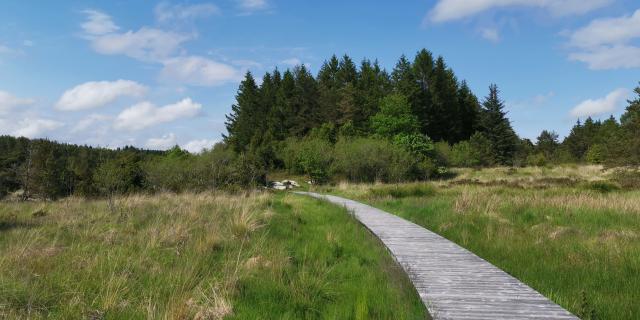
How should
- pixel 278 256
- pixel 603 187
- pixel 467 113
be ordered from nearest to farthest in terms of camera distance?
pixel 278 256 < pixel 603 187 < pixel 467 113

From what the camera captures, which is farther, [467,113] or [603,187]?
[467,113]

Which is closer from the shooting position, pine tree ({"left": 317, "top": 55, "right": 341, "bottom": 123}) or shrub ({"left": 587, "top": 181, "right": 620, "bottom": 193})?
shrub ({"left": 587, "top": 181, "right": 620, "bottom": 193})

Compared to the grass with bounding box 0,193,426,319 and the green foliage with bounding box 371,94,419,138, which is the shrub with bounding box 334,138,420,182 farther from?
the grass with bounding box 0,193,426,319

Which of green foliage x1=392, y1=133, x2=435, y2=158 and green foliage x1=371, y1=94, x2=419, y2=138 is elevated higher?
green foliage x1=371, y1=94, x2=419, y2=138

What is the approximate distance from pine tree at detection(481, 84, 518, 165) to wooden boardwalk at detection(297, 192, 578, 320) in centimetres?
5794

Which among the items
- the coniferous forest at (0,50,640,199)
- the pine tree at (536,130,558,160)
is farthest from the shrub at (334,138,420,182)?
the pine tree at (536,130,558,160)

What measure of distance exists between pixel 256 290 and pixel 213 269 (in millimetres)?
1090

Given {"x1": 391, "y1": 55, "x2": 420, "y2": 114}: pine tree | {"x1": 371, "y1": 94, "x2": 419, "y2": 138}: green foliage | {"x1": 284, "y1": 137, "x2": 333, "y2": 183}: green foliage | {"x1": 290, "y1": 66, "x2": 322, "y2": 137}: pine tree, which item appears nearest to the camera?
{"x1": 284, "y1": 137, "x2": 333, "y2": 183}: green foliage

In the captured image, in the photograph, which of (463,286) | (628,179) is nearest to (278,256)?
(463,286)

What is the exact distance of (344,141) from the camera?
4284 cm

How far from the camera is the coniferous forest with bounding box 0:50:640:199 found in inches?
1230

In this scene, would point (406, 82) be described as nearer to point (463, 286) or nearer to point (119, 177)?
point (119, 177)

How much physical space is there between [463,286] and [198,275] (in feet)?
10.6

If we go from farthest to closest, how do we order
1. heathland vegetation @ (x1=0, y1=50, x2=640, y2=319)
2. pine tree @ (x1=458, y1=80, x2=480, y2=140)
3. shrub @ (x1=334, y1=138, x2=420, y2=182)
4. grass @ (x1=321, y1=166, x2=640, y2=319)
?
pine tree @ (x1=458, y1=80, x2=480, y2=140), shrub @ (x1=334, y1=138, x2=420, y2=182), grass @ (x1=321, y1=166, x2=640, y2=319), heathland vegetation @ (x1=0, y1=50, x2=640, y2=319)
